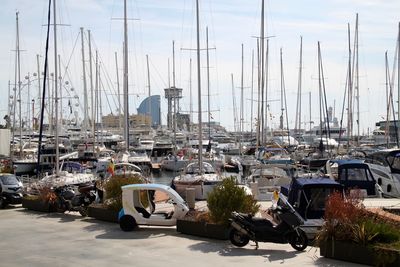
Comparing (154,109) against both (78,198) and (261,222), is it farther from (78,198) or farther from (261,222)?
(261,222)

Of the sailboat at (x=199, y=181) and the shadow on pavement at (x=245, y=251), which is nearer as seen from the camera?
the shadow on pavement at (x=245, y=251)

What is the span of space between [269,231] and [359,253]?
8.52 feet

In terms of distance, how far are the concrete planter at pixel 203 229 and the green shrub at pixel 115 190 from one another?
330cm

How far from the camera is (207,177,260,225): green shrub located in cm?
1597

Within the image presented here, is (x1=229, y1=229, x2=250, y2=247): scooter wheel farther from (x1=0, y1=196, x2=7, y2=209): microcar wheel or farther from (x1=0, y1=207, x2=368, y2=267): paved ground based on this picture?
(x1=0, y1=196, x2=7, y2=209): microcar wheel

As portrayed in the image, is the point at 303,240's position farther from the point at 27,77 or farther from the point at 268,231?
the point at 27,77

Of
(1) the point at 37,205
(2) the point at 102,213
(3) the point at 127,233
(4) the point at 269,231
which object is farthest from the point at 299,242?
(1) the point at 37,205

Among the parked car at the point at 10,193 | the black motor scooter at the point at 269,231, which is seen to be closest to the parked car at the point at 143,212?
the black motor scooter at the point at 269,231

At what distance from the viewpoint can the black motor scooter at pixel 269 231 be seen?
14.3 meters

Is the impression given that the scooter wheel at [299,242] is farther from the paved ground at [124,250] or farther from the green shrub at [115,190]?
the green shrub at [115,190]

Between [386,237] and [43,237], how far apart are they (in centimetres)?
968

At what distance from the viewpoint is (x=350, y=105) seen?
6200 cm

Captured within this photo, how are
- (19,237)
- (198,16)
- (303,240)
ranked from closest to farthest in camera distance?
(303,240), (19,237), (198,16)

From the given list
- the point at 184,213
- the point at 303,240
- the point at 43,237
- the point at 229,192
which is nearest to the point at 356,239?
the point at 303,240
